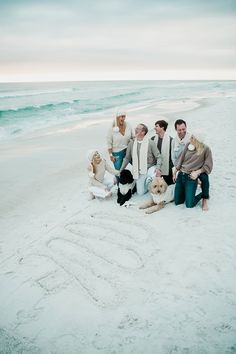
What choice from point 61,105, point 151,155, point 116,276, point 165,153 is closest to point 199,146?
point 165,153

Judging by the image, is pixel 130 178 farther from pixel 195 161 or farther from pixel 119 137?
pixel 195 161

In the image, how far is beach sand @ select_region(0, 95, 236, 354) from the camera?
10.4ft

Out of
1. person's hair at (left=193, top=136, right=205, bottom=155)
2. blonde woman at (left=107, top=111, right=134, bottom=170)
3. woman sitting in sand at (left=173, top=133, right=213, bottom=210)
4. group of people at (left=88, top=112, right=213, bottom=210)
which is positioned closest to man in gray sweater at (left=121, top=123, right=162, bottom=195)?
group of people at (left=88, top=112, right=213, bottom=210)

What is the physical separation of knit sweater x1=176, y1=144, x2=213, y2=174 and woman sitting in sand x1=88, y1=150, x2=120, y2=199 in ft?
5.05

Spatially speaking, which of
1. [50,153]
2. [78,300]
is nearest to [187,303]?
[78,300]

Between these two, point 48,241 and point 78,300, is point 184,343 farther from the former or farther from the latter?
point 48,241

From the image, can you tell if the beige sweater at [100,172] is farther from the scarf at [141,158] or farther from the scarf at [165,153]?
the scarf at [165,153]

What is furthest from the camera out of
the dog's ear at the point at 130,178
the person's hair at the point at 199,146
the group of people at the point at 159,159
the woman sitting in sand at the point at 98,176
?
the woman sitting in sand at the point at 98,176

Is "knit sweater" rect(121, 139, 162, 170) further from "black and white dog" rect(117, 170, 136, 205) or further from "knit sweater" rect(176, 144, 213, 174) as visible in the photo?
"knit sweater" rect(176, 144, 213, 174)

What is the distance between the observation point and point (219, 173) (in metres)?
7.43

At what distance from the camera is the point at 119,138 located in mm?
6559

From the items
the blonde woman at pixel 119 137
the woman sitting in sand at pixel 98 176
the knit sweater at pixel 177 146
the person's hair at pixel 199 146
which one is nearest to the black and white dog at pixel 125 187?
the woman sitting in sand at pixel 98 176

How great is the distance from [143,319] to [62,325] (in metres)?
0.97

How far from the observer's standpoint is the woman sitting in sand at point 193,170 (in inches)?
209
